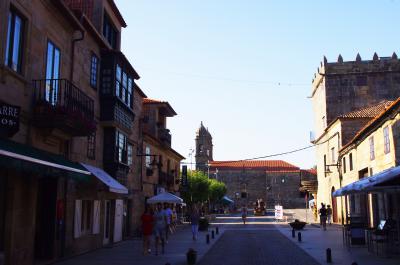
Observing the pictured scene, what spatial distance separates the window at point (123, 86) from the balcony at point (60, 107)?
14.7 feet

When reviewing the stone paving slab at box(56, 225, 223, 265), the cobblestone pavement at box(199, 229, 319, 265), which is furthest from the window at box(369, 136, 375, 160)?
the stone paving slab at box(56, 225, 223, 265)

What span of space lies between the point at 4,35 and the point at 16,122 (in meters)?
2.15

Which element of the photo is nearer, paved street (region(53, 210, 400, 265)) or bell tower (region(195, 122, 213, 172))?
paved street (region(53, 210, 400, 265))

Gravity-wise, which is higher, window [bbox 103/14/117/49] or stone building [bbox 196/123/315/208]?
window [bbox 103/14/117/49]

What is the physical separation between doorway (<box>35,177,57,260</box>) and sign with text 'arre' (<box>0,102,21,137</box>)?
434cm

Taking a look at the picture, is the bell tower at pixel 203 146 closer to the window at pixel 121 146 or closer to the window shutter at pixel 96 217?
the window at pixel 121 146

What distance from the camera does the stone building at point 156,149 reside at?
95.2 ft

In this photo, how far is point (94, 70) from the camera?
18750mm

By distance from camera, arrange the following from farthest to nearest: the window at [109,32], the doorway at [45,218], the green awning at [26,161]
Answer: the window at [109,32], the doorway at [45,218], the green awning at [26,161]

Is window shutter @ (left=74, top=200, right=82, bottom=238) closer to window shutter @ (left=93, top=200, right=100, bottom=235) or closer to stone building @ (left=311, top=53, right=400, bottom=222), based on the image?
window shutter @ (left=93, top=200, right=100, bottom=235)

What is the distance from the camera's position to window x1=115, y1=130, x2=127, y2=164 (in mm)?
20661

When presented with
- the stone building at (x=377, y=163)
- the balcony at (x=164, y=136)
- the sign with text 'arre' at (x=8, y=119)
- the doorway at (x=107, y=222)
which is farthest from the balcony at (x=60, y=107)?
the balcony at (x=164, y=136)

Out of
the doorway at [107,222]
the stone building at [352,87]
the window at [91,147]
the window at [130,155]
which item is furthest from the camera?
the stone building at [352,87]

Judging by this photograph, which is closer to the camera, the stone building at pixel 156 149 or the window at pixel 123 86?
the window at pixel 123 86
